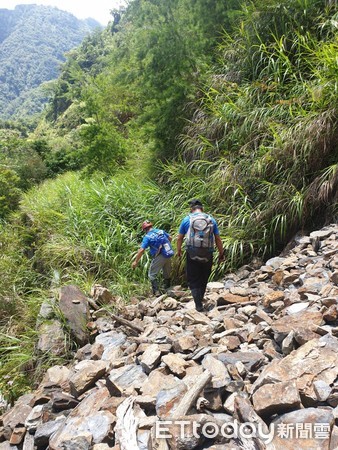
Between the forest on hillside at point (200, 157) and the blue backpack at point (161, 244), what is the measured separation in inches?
17.8

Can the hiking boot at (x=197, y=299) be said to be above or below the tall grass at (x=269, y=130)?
below

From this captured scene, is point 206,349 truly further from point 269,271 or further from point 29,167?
point 29,167

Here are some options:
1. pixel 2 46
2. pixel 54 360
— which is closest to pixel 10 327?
pixel 54 360

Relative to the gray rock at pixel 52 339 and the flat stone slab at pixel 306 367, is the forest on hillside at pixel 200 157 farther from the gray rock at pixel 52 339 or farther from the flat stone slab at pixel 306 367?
the flat stone slab at pixel 306 367

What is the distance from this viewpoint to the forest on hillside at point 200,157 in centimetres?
545

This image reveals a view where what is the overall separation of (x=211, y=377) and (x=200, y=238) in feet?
6.91

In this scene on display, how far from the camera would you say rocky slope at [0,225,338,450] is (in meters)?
1.96

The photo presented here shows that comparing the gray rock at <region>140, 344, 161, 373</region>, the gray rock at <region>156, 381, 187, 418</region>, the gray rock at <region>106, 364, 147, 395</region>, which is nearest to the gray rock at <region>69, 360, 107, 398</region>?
the gray rock at <region>106, 364, 147, 395</region>

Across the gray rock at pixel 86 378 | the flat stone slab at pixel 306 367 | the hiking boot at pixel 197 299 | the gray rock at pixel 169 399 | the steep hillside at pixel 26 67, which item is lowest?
the hiking boot at pixel 197 299

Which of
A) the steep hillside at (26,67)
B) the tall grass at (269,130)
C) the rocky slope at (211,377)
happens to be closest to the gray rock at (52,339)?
the rocky slope at (211,377)

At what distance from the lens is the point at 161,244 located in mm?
5531

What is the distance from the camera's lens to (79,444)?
230 centimetres

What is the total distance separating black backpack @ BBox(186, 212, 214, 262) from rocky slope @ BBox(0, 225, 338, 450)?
1.75ft

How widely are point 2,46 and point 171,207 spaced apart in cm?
21886
